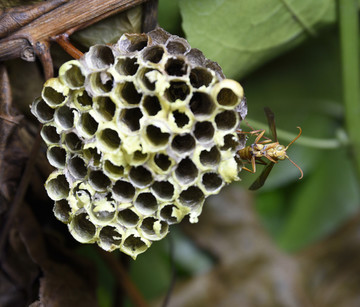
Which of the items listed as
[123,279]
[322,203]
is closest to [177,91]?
[123,279]

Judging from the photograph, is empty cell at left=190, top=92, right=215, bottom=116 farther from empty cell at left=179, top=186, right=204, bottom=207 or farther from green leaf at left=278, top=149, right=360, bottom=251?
green leaf at left=278, top=149, right=360, bottom=251

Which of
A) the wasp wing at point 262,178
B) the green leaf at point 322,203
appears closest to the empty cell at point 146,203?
the wasp wing at point 262,178

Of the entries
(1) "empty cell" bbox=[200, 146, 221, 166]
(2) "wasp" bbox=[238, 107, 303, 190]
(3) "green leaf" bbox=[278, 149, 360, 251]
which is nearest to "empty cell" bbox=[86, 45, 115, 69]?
(1) "empty cell" bbox=[200, 146, 221, 166]

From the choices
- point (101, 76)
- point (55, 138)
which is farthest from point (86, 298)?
point (101, 76)

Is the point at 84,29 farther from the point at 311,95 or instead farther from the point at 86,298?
the point at 311,95

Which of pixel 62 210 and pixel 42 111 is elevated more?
pixel 42 111

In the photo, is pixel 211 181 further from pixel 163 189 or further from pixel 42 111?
pixel 42 111

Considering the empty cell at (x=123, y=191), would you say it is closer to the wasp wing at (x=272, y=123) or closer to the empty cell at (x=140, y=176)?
the empty cell at (x=140, y=176)

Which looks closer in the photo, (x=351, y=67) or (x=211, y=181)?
(x=211, y=181)
